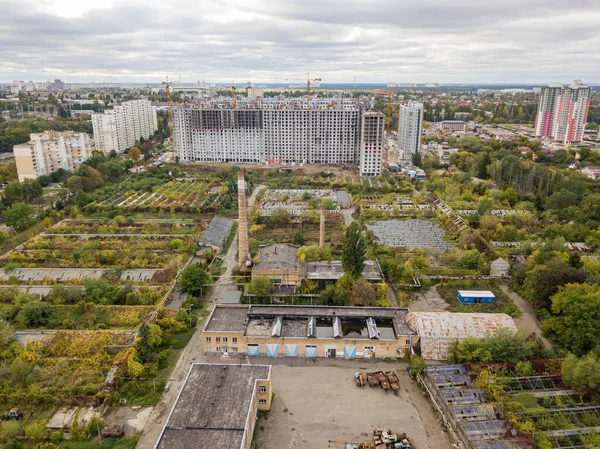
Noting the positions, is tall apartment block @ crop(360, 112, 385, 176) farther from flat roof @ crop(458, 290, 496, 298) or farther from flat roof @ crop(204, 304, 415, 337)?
flat roof @ crop(204, 304, 415, 337)

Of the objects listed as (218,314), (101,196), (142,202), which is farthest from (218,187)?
(218,314)

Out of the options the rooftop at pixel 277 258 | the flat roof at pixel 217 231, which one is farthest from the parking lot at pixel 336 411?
the flat roof at pixel 217 231

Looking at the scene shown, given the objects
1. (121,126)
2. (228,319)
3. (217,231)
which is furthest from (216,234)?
(121,126)

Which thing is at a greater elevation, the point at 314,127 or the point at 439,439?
the point at 314,127

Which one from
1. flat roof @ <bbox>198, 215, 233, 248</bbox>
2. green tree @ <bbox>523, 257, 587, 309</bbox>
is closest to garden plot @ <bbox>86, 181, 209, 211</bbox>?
flat roof @ <bbox>198, 215, 233, 248</bbox>

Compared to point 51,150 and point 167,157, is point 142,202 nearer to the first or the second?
point 51,150

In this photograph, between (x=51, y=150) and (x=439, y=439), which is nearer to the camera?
(x=439, y=439)

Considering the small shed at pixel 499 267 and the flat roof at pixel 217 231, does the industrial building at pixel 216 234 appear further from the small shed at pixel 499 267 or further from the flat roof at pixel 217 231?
the small shed at pixel 499 267
